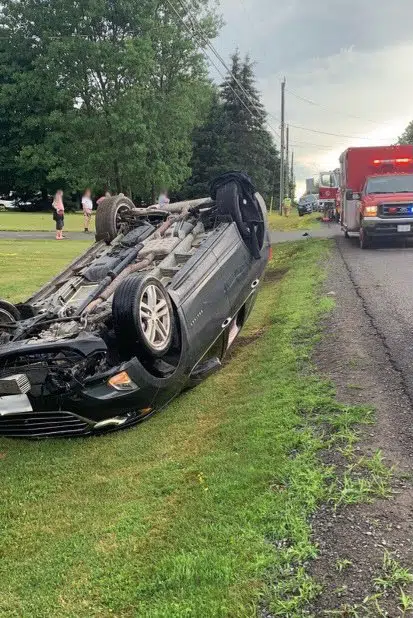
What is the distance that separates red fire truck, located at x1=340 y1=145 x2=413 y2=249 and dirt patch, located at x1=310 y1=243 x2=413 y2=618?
381 inches

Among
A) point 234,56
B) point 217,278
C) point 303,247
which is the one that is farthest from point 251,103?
point 217,278

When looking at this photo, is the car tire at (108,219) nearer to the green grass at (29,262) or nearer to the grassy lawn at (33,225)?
the green grass at (29,262)

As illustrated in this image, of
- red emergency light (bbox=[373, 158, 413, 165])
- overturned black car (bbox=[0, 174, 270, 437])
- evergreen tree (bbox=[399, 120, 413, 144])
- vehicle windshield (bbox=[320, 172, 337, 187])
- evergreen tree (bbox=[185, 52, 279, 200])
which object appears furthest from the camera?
evergreen tree (bbox=[399, 120, 413, 144])

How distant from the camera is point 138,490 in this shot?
12.8 feet

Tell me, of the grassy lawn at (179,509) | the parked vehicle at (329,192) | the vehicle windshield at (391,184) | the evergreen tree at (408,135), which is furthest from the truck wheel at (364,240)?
the evergreen tree at (408,135)

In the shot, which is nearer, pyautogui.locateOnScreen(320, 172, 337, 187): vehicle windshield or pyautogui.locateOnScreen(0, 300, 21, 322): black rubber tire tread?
pyautogui.locateOnScreen(0, 300, 21, 322): black rubber tire tread

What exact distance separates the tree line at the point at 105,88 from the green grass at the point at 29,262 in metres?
20.5

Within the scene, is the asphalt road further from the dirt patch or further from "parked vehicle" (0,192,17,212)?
"parked vehicle" (0,192,17,212)

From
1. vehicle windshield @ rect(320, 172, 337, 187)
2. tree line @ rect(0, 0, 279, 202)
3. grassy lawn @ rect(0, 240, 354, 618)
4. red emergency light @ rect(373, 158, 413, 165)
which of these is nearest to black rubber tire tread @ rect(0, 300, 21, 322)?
grassy lawn @ rect(0, 240, 354, 618)

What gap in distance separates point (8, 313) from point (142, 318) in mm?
1691

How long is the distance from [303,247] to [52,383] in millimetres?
12142

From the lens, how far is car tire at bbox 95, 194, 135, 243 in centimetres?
739

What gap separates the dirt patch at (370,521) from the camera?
95.7 inches

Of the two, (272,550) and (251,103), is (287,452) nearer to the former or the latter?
(272,550)
